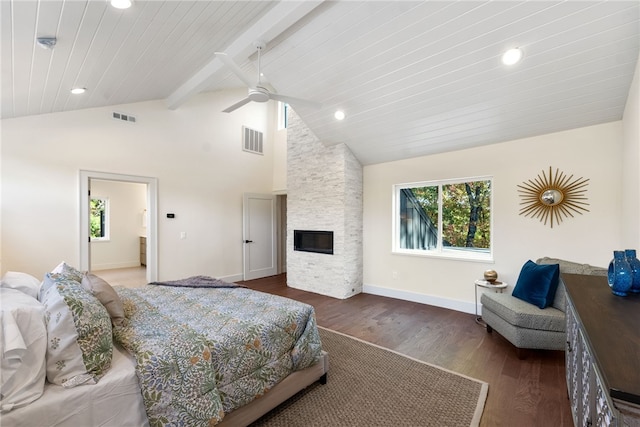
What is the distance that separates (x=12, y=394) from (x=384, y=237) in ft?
15.2

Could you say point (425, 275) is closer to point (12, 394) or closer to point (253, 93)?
point (253, 93)

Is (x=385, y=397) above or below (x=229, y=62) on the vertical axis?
below

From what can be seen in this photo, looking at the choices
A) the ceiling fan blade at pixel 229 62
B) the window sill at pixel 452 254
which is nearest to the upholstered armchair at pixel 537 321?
the window sill at pixel 452 254

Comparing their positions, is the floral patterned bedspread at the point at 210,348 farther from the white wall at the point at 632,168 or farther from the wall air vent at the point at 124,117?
the wall air vent at the point at 124,117

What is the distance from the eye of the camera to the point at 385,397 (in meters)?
2.21

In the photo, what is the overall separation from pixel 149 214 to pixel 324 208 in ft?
10.3

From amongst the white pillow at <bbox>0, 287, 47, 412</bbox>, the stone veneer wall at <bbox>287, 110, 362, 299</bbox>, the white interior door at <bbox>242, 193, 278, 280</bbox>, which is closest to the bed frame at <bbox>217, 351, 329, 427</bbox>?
the white pillow at <bbox>0, 287, 47, 412</bbox>

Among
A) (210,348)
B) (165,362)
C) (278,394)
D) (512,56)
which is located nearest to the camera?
(165,362)

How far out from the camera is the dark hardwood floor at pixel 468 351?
2066 mm

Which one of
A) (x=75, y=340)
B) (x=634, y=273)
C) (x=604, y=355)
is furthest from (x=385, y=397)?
(x=75, y=340)

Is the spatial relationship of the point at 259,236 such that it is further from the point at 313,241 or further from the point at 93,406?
the point at 93,406

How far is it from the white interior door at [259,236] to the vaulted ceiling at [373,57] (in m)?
2.87

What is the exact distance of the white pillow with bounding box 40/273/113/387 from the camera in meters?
1.32

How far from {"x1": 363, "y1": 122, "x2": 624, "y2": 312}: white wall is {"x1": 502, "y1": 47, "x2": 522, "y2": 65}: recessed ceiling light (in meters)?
1.36
